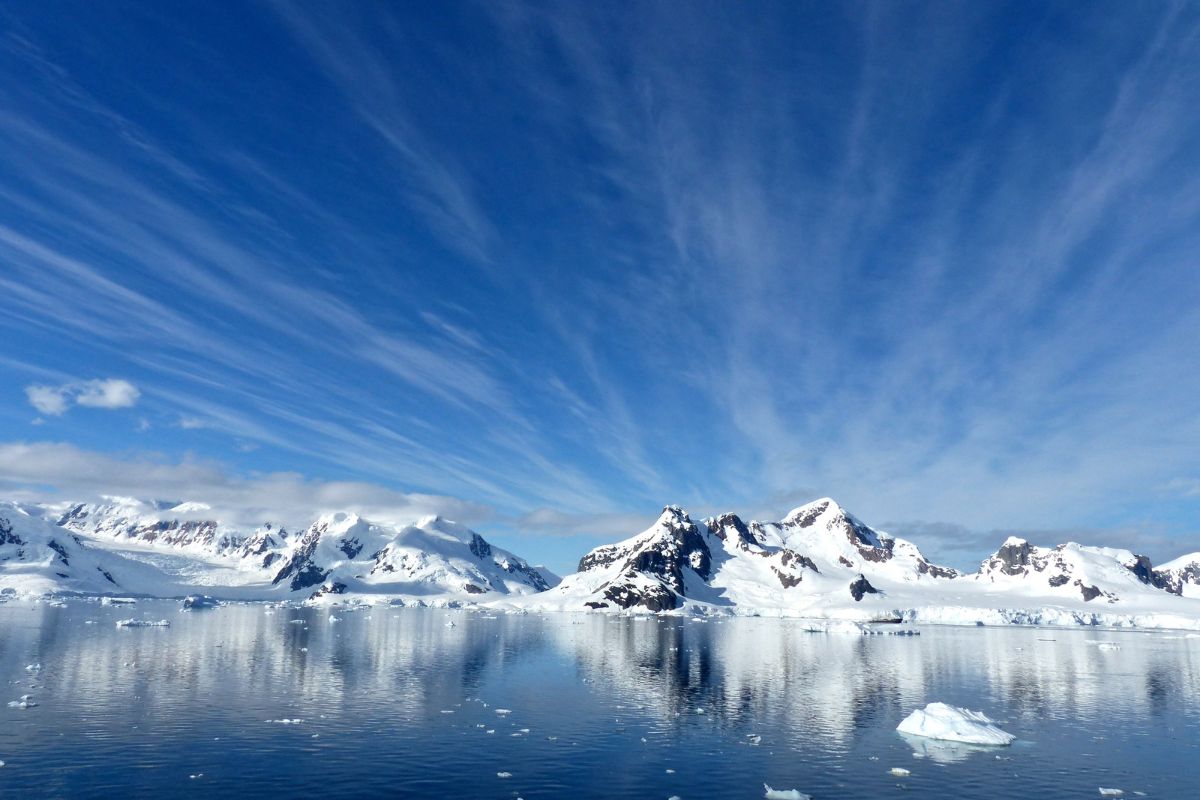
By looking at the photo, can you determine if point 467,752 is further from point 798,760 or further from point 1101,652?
point 1101,652

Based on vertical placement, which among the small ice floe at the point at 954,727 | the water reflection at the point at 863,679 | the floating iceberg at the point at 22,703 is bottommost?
the water reflection at the point at 863,679

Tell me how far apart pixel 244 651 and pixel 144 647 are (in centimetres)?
1586

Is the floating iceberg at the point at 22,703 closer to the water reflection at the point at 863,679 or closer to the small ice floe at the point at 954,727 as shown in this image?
the water reflection at the point at 863,679

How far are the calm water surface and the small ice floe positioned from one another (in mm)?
1581

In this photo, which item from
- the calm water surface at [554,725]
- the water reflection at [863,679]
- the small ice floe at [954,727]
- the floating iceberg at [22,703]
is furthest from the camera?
the water reflection at [863,679]

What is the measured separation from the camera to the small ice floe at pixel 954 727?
6256 cm

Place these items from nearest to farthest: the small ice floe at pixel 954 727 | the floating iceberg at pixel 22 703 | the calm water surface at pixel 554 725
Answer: the calm water surface at pixel 554 725
the small ice floe at pixel 954 727
the floating iceberg at pixel 22 703

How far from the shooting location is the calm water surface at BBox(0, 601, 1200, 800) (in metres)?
48.3

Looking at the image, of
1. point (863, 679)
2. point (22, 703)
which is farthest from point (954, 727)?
point (22, 703)

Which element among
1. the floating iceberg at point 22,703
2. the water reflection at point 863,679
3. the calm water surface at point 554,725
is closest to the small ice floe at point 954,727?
the calm water surface at point 554,725

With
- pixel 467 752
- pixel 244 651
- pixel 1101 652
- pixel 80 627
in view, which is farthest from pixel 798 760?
pixel 80 627

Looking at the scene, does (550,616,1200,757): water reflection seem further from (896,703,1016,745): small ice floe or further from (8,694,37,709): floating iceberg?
(8,694,37,709): floating iceberg

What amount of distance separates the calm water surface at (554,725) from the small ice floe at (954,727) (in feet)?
5.19

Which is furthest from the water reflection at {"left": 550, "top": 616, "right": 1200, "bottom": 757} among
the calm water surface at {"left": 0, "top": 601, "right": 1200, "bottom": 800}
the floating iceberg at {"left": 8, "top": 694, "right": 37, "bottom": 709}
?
the floating iceberg at {"left": 8, "top": 694, "right": 37, "bottom": 709}
